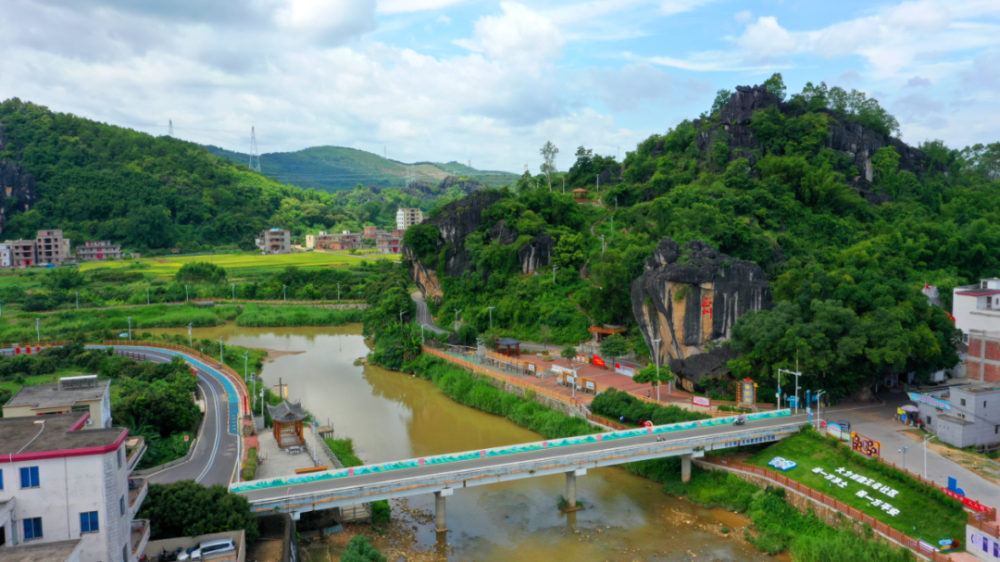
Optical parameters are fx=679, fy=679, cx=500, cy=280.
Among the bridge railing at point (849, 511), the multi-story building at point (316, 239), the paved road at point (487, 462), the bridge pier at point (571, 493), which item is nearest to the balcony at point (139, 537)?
the paved road at point (487, 462)

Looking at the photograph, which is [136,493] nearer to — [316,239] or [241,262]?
[241,262]

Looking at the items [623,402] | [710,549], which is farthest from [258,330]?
[710,549]

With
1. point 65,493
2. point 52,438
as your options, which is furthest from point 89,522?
point 52,438

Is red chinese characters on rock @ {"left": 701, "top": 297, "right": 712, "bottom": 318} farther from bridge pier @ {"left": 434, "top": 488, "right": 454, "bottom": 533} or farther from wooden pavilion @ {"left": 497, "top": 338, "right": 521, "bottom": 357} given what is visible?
bridge pier @ {"left": 434, "top": 488, "right": 454, "bottom": 533}

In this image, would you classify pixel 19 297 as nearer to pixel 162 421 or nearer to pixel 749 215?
pixel 162 421

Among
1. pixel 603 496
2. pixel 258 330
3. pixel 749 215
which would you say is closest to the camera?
pixel 603 496

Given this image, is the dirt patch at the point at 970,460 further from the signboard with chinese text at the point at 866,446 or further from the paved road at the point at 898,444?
the signboard with chinese text at the point at 866,446

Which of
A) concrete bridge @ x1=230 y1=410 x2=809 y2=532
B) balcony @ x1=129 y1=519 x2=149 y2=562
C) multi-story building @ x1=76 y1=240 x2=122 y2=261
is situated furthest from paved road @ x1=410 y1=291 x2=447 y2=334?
multi-story building @ x1=76 y1=240 x2=122 y2=261
